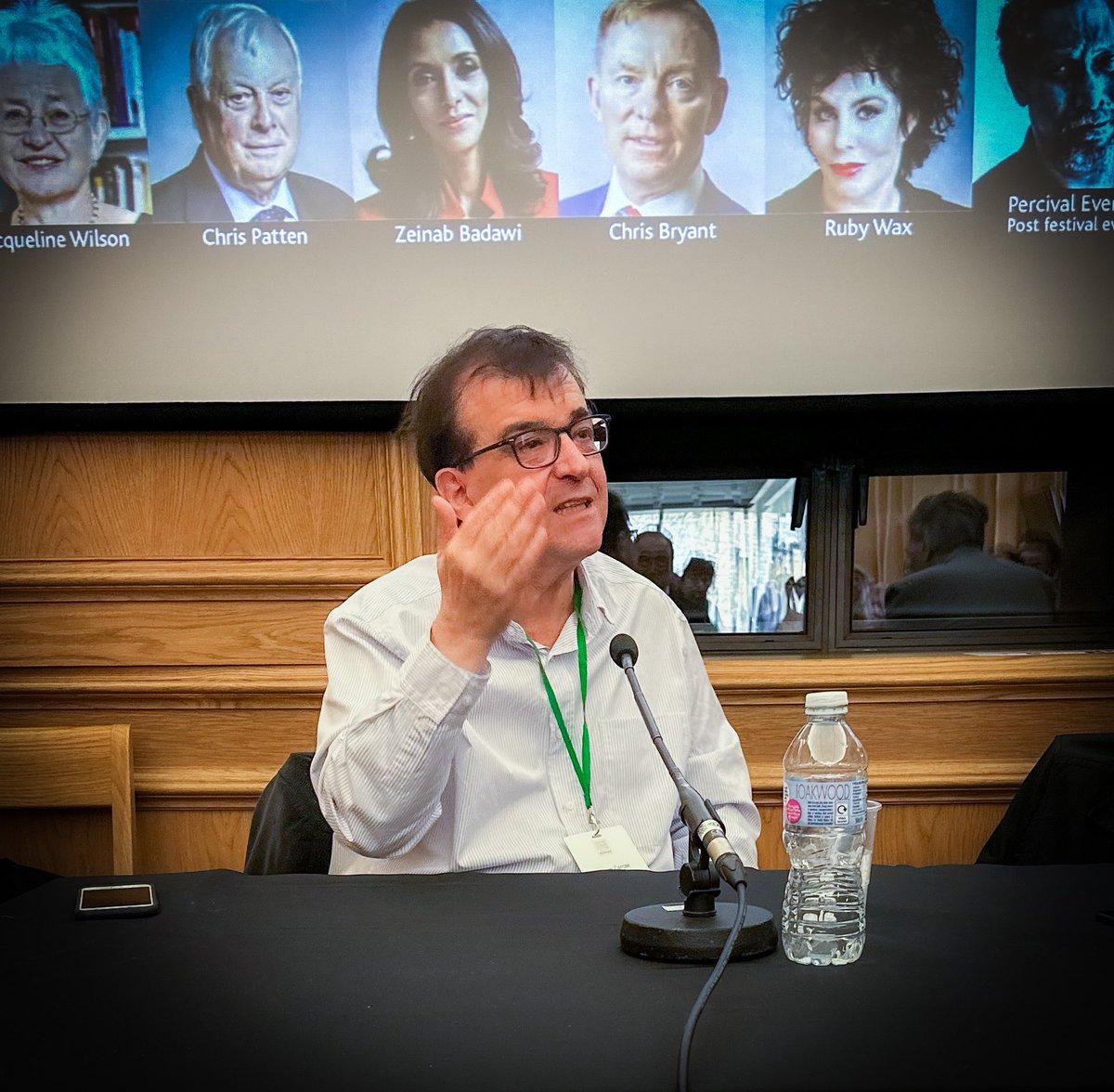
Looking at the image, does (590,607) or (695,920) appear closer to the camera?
(695,920)

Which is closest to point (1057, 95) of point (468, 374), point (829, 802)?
point (468, 374)

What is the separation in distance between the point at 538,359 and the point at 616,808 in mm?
645

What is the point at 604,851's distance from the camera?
4.88 ft

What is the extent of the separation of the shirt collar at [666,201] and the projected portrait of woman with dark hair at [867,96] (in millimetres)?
174

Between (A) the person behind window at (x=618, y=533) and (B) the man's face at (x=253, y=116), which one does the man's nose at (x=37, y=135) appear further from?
(A) the person behind window at (x=618, y=533)

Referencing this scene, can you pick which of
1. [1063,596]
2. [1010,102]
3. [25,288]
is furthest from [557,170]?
[1063,596]

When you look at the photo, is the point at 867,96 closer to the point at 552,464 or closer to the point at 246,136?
the point at 246,136

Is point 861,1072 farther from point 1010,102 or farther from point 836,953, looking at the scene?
point 1010,102

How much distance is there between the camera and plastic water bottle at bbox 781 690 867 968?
1.02 m

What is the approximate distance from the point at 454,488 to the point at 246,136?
1441 mm

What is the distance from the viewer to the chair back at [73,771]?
2754mm

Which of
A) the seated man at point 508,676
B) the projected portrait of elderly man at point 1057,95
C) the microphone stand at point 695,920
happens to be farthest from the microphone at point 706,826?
the projected portrait of elderly man at point 1057,95

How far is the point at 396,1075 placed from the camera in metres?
0.78

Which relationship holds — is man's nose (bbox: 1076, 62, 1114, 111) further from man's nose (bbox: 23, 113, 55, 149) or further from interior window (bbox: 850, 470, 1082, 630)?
man's nose (bbox: 23, 113, 55, 149)
